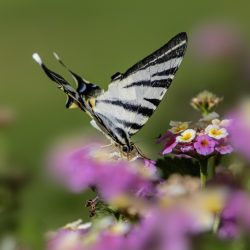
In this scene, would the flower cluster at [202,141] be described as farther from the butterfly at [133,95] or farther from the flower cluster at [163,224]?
the flower cluster at [163,224]

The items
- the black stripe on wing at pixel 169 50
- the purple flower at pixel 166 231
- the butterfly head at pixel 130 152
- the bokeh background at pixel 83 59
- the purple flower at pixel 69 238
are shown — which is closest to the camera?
the purple flower at pixel 166 231

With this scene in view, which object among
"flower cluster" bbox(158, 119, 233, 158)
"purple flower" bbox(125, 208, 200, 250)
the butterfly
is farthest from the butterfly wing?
"purple flower" bbox(125, 208, 200, 250)

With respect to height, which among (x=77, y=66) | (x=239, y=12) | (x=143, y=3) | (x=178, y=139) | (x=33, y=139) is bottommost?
(x=178, y=139)

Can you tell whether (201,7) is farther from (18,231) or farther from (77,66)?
(18,231)

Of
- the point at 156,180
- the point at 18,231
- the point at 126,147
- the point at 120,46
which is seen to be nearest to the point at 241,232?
the point at 156,180

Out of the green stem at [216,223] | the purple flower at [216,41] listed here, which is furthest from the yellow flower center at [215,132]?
the purple flower at [216,41]

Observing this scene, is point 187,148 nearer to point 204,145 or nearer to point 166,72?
point 204,145

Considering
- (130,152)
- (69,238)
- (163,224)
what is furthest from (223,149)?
(163,224)
